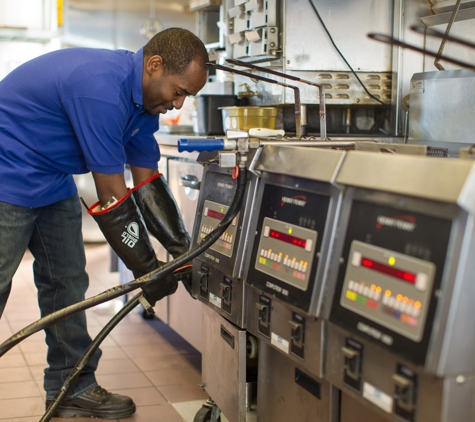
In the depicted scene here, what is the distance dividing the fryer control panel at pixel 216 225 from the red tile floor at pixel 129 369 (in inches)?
34.4

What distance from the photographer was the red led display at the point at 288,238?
129cm

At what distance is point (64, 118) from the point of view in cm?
191

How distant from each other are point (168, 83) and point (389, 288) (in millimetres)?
1054

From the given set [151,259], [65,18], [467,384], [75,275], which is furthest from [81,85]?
[65,18]

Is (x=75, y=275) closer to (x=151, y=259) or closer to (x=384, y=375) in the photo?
(x=151, y=259)

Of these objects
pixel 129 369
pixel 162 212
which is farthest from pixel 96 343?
pixel 129 369

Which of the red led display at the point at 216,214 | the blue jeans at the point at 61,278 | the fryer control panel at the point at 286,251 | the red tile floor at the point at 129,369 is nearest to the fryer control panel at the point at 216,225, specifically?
the red led display at the point at 216,214

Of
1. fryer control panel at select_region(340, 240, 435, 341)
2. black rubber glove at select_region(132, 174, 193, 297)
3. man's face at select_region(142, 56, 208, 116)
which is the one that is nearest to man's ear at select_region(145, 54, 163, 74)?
man's face at select_region(142, 56, 208, 116)

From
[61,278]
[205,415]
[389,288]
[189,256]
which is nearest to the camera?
[389,288]

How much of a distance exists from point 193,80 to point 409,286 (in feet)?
3.45

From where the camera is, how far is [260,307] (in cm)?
147

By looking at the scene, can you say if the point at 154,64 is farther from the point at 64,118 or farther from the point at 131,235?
the point at 131,235

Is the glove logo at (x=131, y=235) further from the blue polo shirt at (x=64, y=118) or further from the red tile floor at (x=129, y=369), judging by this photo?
the red tile floor at (x=129, y=369)

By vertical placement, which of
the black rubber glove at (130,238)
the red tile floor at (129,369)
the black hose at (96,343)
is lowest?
the red tile floor at (129,369)
